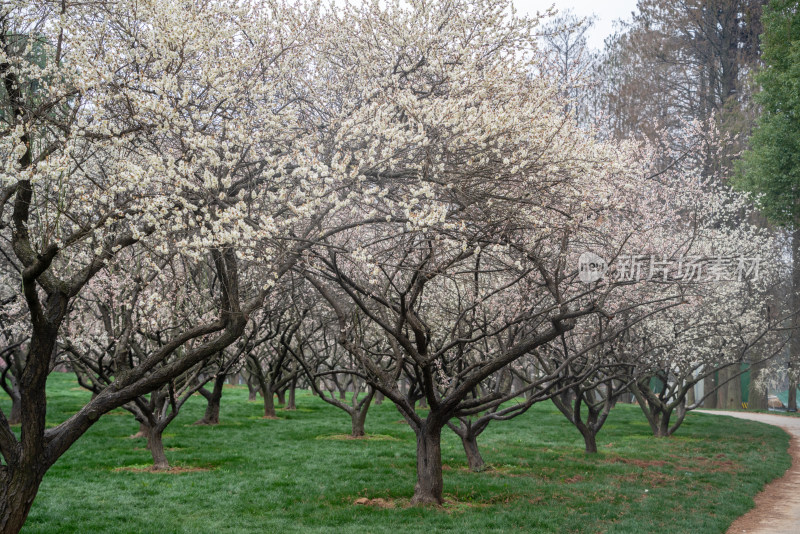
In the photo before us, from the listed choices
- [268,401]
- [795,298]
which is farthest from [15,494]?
[795,298]

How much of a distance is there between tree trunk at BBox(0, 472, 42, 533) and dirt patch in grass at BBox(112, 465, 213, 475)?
259 inches

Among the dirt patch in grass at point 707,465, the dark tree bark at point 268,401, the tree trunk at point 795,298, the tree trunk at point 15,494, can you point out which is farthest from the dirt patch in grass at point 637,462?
the tree trunk at point 795,298

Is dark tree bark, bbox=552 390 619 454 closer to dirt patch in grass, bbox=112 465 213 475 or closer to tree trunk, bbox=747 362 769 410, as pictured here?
dirt patch in grass, bbox=112 465 213 475

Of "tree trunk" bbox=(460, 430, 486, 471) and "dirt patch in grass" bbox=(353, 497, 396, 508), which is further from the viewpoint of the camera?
"tree trunk" bbox=(460, 430, 486, 471)

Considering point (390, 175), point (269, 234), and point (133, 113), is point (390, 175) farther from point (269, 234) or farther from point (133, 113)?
point (133, 113)

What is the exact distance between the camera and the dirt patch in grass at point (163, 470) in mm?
13670

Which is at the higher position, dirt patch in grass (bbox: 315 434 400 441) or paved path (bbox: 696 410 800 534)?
dirt patch in grass (bbox: 315 434 400 441)

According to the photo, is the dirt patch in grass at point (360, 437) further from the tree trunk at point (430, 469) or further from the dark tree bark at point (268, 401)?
the tree trunk at point (430, 469)

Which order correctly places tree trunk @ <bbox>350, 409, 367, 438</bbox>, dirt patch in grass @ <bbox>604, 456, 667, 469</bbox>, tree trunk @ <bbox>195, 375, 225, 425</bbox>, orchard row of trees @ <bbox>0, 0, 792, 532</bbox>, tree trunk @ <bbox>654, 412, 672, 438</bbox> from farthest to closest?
tree trunk @ <bbox>654, 412, 672, 438</bbox>
tree trunk @ <bbox>195, 375, 225, 425</bbox>
tree trunk @ <bbox>350, 409, 367, 438</bbox>
dirt patch in grass @ <bbox>604, 456, 667, 469</bbox>
orchard row of trees @ <bbox>0, 0, 792, 532</bbox>

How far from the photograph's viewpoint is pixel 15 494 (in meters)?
7.10

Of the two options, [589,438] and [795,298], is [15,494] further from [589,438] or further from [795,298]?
[795,298]

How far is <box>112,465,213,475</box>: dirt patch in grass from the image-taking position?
44.9 ft

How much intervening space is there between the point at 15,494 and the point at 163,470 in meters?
7.06

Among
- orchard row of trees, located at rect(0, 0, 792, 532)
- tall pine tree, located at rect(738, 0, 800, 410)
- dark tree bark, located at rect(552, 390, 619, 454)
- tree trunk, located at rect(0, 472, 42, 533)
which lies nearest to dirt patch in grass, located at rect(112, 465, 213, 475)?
orchard row of trees, located at rect(0, 0, 792, 532)
